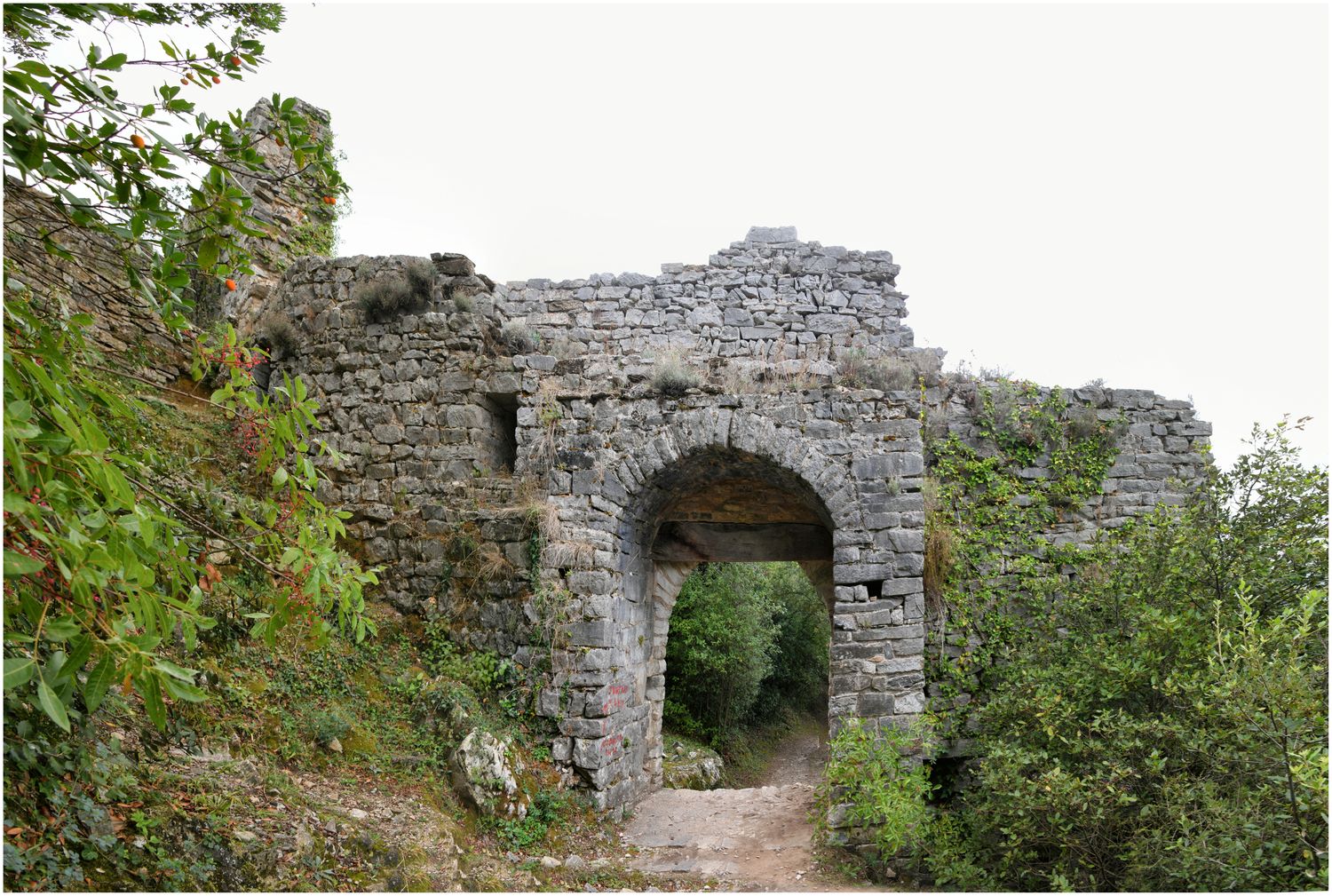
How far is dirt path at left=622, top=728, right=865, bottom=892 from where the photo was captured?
6727 millimetres

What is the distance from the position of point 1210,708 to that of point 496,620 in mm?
5631

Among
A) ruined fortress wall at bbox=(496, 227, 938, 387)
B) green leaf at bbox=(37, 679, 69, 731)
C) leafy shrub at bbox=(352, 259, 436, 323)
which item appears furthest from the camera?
ruined fortress wall at bbox=(496, 227, 938, 387)

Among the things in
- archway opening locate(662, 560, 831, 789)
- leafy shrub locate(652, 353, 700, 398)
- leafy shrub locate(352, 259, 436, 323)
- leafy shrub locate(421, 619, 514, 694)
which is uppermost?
leafy shrub locate(352, 259, 436, 323)

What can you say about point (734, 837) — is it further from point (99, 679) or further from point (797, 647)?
point (797, 647)

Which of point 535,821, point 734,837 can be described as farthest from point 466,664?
point 734,837

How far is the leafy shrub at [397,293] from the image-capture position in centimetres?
886

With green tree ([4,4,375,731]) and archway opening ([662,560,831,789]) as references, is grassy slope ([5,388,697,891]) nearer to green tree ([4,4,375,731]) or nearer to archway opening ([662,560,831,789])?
green tree ([4,4,375,731])

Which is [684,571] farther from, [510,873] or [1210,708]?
[1210,708]

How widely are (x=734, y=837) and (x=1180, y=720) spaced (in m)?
3.87

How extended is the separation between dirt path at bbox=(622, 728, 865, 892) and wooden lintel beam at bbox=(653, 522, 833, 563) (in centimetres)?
253

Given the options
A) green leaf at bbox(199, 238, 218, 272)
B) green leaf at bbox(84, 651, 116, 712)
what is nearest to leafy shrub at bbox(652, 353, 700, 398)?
green leaf at bbox(199, 238, 218, 272)

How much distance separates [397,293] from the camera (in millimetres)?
8859

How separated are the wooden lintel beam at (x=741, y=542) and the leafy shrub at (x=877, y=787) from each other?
2.43m

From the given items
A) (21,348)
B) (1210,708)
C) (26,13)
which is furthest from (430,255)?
(1210,708)
